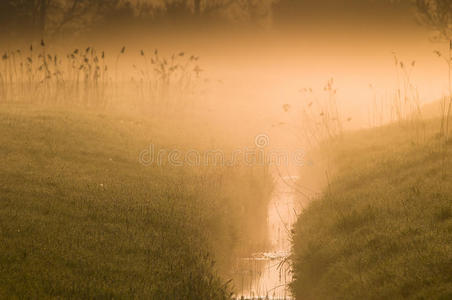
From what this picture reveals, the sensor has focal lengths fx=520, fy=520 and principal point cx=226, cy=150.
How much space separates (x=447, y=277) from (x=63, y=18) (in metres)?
30.8

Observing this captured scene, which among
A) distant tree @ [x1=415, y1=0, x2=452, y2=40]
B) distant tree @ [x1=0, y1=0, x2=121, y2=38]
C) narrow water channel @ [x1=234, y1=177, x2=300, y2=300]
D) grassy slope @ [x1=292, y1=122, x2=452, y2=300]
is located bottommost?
narrow water channel @ [x1=234, y1=177, x2=300, y2=300]

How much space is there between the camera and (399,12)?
30.3 metres

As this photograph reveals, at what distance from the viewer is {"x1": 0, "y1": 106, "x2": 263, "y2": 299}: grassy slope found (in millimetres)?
6742

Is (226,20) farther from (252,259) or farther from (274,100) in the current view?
(252,259)

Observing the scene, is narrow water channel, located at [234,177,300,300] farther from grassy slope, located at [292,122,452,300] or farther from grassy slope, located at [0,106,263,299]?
grassy slope, located at [292,122,452,300]

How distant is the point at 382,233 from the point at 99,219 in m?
4.67

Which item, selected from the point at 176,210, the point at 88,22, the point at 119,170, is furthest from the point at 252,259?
the point at 88,22

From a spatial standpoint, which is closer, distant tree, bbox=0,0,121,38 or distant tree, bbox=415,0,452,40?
distant tree, bbox=415,0,452,40

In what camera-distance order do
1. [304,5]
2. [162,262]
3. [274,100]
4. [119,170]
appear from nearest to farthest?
[162,262] → [119,170] → [274,100] → [304,5]

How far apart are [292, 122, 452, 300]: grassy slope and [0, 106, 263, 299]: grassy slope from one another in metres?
1.83

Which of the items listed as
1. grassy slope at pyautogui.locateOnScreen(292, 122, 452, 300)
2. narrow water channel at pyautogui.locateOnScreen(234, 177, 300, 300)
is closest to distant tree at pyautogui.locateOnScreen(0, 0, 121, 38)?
narrow water channel at pyautogui.locateOnScreen(234, 177, 300, 300)

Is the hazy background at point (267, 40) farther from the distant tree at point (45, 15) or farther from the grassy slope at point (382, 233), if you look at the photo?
the grassy slope at point (382, 233)

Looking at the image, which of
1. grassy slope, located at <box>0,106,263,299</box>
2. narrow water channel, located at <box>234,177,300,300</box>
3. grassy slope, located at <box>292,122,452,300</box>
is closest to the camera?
grassy slope, located at <box>0,106,263,299</box>

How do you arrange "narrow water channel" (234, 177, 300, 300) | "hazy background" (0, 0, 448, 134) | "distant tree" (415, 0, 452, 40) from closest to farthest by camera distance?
"narrow water channel" (234, 177, 300, 300) → "distant tree" (415, 0, 452, 40) → "hazy background" (0, 0, 448, 134)
